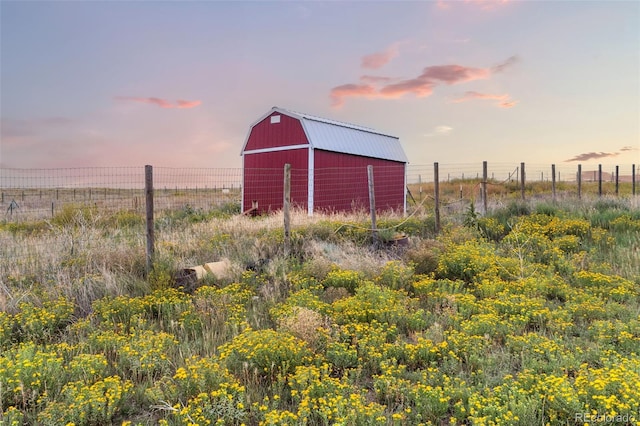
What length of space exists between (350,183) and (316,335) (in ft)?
47.9

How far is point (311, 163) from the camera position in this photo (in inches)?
672

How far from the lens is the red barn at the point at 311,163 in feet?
56.7

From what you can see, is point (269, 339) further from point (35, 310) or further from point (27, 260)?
point (27, 260)

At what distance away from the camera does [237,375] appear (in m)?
4.23

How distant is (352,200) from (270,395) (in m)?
15.0

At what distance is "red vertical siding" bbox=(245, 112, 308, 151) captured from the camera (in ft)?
57.8

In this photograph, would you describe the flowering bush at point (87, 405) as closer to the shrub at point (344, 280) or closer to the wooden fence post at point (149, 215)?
the shrub at point (344, 280)

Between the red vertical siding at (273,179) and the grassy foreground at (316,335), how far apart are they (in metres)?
7.52

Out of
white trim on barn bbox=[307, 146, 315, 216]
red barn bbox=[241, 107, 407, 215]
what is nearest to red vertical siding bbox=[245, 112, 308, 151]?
red barn bbox=[241, 107, 407, 215]

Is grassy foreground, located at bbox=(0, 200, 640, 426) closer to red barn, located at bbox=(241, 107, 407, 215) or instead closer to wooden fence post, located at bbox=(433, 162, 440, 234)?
wooden fence post, located at bbox=(433, 162, 440, 234)

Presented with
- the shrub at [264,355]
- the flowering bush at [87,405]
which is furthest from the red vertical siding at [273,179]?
the flowering bush at [87,405]

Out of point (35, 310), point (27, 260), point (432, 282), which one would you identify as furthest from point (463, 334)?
point (27, 260)

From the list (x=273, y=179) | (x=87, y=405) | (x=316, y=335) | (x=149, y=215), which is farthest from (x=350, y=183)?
(x=87, y=405)

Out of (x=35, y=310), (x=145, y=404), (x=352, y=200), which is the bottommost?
(x=145, y=404)
